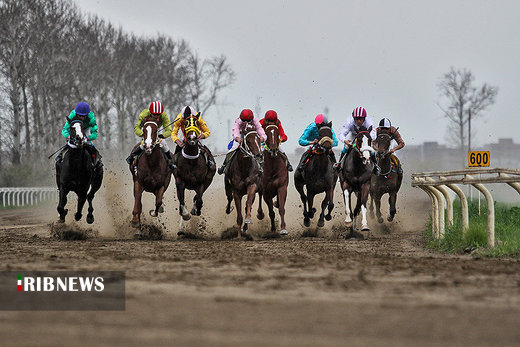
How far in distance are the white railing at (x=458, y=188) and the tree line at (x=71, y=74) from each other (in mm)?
26891

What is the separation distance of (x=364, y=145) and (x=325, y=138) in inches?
30.7

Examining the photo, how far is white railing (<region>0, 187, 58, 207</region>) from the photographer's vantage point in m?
34.2

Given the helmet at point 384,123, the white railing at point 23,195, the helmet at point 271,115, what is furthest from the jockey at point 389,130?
the white railing at point 23,195

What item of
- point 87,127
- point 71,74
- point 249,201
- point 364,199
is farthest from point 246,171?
point 71,74

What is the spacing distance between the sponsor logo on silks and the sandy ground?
0.32m

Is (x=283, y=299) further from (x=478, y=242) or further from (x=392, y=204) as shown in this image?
(x=392, y=204)

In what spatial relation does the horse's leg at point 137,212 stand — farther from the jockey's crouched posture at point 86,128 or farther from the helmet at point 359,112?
the helmet at point 359,112

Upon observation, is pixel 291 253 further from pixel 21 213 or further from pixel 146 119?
pixel 21 213

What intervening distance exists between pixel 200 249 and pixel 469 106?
5707 centimetres

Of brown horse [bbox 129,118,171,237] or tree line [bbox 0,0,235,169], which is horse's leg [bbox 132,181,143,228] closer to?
brown horse [bbox 129,118,171,237]

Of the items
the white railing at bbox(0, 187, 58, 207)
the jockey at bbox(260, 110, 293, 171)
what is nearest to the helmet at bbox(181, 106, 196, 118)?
the jockey at bbox(260, 110, 293, 171)

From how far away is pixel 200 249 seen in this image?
1227cm

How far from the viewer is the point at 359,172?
16.5 metres

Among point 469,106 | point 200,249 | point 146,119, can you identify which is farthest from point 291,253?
point 469,106
